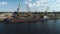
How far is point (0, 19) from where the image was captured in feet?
168

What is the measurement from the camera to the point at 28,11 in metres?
59.2

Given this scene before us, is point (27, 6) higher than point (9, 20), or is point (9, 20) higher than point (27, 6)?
point (27, 6)

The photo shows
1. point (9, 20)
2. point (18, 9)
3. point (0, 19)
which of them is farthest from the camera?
point (18, 9)

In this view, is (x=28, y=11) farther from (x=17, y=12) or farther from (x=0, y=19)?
(x=0, y=19)

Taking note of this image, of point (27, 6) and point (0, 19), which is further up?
point (27, 6)

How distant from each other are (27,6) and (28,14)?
11.2 feet

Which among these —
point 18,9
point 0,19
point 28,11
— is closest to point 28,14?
point 28,11

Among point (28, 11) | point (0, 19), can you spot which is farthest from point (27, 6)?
point (0, 19)

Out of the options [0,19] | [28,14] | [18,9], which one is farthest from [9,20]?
[28,14]

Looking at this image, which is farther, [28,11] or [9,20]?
[28,11]

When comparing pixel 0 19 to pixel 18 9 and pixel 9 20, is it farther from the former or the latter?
pixel 18 9

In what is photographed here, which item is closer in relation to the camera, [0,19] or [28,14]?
[0,19]

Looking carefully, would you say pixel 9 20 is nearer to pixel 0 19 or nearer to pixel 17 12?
pixel 0 19

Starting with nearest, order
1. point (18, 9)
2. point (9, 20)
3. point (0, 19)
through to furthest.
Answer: point (9, 20) → point (0, 19) → point (18, 9)
